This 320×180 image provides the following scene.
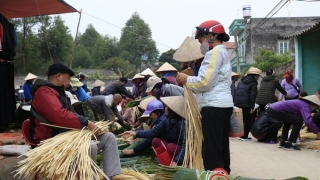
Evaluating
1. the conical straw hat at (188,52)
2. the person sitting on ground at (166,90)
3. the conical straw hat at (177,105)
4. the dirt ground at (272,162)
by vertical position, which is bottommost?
the dirt ground at (272,162)

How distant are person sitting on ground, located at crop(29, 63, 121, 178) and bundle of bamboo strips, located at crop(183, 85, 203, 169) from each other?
877 mm

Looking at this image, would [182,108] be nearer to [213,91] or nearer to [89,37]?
[213,91]

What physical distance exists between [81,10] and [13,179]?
149 inches

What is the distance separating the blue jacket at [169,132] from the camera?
14.4 ft

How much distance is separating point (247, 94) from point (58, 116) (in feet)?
18.1

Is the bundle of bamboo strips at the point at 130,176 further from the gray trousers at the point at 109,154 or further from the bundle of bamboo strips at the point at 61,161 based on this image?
the bundle of bamboo strips at the point at 61,161

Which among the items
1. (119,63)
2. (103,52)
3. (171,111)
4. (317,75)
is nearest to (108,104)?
(171,111)

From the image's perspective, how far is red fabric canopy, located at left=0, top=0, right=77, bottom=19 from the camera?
6.32m

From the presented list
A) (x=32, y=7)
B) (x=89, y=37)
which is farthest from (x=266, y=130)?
(x=89, y=37)

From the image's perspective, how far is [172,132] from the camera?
15.0 ft

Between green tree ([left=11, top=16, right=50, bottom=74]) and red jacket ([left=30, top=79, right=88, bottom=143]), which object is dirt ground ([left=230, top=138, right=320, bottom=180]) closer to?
red jacket ([left=30, top=79, right=88, bottom=143])

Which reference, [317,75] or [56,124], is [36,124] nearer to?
[56,124]

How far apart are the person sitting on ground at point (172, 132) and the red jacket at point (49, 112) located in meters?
0.98

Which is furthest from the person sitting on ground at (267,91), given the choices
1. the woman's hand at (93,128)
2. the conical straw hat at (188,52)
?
the woman's hand at (93,128)
